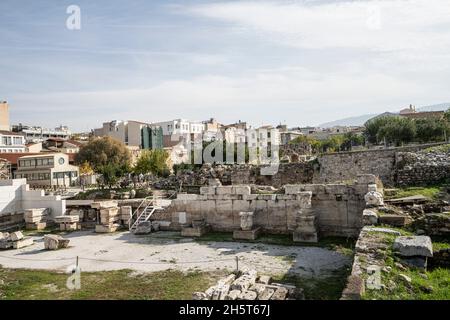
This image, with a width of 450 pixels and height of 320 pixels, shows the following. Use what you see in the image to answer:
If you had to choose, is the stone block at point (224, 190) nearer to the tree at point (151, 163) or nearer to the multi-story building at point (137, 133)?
the tree at point (151, 163)

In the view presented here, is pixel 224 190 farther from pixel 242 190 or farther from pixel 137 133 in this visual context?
pixel 137 133

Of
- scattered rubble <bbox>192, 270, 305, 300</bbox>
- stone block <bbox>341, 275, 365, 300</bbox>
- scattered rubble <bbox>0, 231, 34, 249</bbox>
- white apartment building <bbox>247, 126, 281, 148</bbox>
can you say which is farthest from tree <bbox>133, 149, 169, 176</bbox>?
stone block <bbox>341, 275, 365, 300</bbox>

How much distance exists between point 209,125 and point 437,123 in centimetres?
5040

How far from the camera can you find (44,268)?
42.1 ft

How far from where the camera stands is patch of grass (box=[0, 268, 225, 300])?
32.3 feet

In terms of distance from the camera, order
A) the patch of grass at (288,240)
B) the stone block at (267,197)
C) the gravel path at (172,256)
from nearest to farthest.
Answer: the gravel path at (172,256) < the patch of grass at (288,240) < the stone block at (267,197)

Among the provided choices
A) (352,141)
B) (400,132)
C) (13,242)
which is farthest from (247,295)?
(352,141)

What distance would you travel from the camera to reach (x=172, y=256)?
44.8 ft

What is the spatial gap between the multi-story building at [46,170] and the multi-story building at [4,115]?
2520cm

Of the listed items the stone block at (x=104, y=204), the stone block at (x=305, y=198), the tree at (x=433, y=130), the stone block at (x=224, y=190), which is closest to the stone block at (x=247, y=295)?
the stone block at (x=305, y=198)

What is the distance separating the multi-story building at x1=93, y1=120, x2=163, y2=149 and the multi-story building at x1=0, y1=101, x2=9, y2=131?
684 inches

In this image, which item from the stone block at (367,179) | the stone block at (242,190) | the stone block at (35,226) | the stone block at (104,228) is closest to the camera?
the stone block at (367,179)

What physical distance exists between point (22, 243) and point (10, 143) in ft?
154

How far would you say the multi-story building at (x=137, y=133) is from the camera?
6875 centimetres
